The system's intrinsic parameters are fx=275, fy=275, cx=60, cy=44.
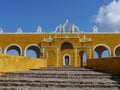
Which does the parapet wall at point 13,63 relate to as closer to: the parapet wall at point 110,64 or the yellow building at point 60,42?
the parapet wall at point 110,64

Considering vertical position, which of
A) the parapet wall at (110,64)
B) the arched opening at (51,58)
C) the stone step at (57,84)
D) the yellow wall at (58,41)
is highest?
the yellow wall at (58,41)

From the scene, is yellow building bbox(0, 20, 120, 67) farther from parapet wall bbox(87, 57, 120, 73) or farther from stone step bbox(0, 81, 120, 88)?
stone step bbox(0, 81, 120, 88)

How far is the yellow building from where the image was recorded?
105 ft

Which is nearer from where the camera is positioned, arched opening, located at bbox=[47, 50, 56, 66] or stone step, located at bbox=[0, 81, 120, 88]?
stone step, located at bbox=[0, 81, 120, 88]

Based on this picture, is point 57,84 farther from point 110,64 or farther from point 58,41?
point 58,41

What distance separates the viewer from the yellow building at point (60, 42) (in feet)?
105

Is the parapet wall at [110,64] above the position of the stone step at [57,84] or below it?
above

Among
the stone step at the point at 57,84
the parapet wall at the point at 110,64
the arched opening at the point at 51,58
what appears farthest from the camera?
the arched opening at the point at 51,58

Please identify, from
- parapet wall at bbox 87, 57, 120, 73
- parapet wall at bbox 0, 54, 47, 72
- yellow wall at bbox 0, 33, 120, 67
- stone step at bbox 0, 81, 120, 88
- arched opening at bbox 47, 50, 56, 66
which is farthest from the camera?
yellow wall at bbox 0, 33, 120, 67

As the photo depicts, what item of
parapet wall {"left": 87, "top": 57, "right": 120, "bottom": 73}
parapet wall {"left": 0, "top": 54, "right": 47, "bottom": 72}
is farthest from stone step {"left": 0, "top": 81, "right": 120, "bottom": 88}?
parapet wall {"left": 87, "top": 57, "right": 120, "bottom": 73}

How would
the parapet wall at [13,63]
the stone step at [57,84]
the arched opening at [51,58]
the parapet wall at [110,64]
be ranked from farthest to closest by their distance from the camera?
the arched opening at [51,58] < the parapet wall at [110,64] < the parapet wall at [13,63] < the stone step at [57,84]

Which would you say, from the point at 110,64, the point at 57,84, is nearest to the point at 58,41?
the point at 110,64

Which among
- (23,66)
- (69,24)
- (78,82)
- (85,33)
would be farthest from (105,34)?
(78,82)

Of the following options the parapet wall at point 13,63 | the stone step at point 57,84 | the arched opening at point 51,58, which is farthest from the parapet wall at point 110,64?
the arched opening at point 51,58
